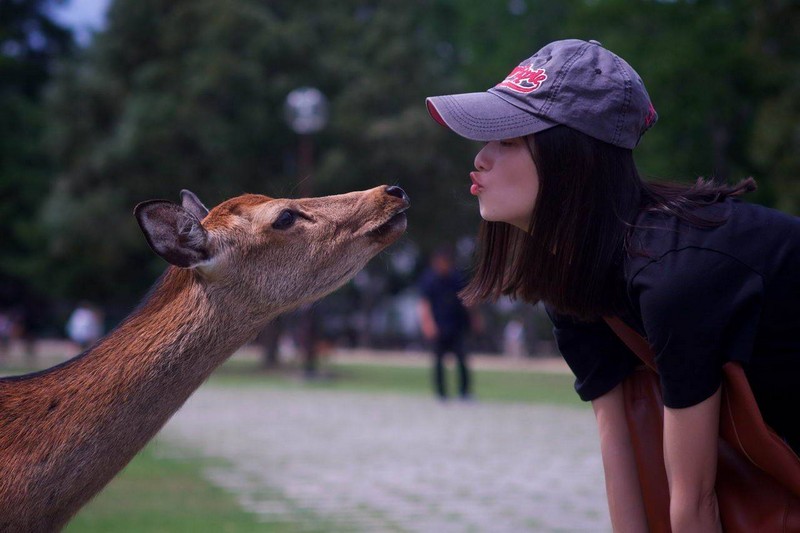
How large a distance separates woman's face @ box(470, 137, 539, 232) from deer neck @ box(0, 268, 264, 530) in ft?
3.78

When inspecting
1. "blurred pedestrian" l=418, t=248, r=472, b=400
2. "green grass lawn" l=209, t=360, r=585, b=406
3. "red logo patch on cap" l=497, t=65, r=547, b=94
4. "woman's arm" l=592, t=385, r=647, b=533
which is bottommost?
"green grass lawn" l=209, t=360, r=585, b=406

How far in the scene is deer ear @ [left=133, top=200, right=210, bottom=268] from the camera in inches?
145

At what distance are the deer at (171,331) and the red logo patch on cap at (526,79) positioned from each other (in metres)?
0.97

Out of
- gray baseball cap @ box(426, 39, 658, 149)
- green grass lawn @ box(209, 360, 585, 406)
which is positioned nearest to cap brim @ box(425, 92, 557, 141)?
gray baseball cap @ box(426, 39, 658, 149)

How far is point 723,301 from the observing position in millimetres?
2773

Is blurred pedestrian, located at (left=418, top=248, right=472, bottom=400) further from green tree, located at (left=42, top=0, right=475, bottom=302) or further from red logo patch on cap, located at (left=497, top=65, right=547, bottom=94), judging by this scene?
green tree, located at (left=42, top=0, right=475, bottom=302)

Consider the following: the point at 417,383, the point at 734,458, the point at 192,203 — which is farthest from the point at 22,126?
the point at 734,458

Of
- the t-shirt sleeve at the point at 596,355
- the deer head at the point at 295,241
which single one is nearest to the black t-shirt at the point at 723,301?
the t-shirt sleeve at the point at 596,355

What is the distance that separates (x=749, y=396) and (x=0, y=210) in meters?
44.5

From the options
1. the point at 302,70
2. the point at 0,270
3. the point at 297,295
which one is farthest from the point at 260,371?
the point at 297,295

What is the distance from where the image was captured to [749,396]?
2.79 meters

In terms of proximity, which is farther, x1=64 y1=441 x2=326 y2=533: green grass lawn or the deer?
x1=64 y1=441 x2=326 y2=533: green grass lawn

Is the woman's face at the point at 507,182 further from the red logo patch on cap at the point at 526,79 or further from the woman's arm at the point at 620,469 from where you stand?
the woman's arm at the point at 620,469

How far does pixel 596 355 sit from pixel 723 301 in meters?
0.72
